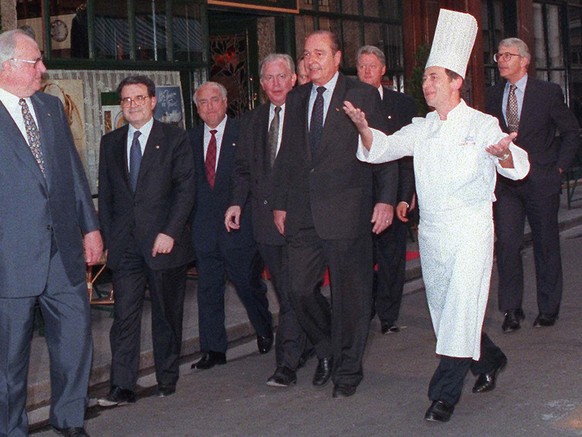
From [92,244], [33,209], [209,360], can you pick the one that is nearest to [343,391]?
[209,360]

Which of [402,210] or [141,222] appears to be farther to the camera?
[402,210]

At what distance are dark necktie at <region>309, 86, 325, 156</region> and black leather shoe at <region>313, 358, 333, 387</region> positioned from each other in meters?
1.31

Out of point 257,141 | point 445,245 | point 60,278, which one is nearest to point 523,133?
point 257,141

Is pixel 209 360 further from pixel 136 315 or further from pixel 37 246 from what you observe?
pixel 37 246

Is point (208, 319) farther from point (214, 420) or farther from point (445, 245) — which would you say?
point (445, 245)

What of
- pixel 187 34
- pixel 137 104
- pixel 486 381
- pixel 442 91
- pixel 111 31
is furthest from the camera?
pixel 187 34

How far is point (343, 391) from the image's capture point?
7.19m

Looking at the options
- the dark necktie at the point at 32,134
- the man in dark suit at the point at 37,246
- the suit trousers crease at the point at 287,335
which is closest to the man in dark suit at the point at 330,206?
the suit trousers crease at the point at 287,335

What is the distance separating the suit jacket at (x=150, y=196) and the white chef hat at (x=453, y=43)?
5.58 ft

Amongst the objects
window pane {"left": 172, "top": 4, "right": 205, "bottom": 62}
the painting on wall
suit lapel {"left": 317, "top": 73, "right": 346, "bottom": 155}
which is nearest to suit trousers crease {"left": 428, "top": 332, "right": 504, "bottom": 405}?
suit lapel {"left": 317, "top": 73, "right": 346, "bottom": 155}

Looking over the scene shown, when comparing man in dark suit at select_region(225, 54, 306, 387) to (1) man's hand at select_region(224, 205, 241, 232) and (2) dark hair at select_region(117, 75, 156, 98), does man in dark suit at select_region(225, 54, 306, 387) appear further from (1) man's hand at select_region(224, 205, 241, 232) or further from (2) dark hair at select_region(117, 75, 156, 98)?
(2) dark hair at select_region(117, 75, 156, 98)

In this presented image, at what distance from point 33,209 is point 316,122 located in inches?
75.6

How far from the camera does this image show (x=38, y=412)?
7.47 m

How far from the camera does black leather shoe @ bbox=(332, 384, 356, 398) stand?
7188 mm
